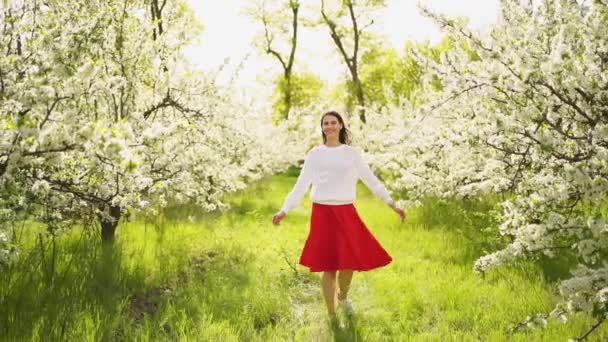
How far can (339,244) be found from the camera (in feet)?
16.4

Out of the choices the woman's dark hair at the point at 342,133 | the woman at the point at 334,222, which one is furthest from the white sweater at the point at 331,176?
the woman's dark hair at the point at 342,133

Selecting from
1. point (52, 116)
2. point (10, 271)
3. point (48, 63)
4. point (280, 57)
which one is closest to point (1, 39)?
point (48, 63)

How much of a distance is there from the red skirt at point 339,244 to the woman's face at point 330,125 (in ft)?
2.33

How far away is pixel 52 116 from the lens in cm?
318

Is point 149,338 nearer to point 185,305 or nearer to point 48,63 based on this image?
point 185,305

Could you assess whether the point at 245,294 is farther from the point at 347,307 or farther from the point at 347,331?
the point at 347,331

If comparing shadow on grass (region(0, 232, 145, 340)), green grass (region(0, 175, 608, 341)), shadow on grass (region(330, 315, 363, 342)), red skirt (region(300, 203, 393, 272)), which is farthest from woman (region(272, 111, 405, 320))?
shadow on grass (region(0, 232, 145, 340))

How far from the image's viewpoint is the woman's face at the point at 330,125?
5258 millimetres

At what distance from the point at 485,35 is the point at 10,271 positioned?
4308 millimetres

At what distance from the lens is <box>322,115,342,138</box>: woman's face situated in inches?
207

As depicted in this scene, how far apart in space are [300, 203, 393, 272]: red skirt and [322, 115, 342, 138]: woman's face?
2.33ft

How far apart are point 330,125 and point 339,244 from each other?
1150mm

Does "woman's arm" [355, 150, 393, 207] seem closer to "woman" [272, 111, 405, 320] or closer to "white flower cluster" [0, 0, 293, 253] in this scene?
"woman" [272, 111, 405, 320]

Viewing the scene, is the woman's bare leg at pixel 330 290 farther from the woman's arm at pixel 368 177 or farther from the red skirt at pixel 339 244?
the woman's arm at pixel 368 177
